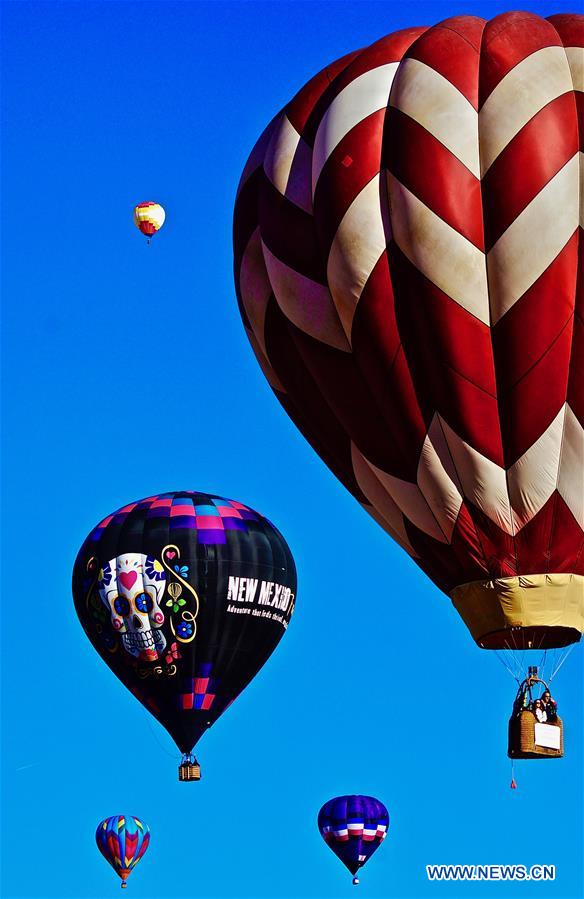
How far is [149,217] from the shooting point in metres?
28.8

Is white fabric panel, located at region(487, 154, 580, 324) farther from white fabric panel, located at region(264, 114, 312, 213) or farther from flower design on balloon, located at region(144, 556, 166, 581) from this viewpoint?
flower design on balloon, located at region(144, 556, 166, 581)

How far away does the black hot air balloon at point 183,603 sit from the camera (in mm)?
26344

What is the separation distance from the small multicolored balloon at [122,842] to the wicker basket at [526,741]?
11.5 meters

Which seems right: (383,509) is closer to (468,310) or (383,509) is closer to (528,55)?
(468,310)

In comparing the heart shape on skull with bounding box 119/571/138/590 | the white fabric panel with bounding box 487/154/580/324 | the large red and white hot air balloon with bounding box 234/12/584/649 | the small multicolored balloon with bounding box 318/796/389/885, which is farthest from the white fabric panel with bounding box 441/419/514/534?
the small multicolored balloon with bounding box 318/796/389/885

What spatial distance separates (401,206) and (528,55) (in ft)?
5.16

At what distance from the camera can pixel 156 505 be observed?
1059 inches

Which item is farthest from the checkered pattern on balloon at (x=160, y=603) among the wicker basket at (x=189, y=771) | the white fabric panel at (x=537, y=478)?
the white fabric panel at (x=537, y=478)

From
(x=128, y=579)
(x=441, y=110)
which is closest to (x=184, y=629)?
(x=128, y=579)

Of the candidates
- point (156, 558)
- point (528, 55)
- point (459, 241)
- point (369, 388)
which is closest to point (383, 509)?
point (369, 388)

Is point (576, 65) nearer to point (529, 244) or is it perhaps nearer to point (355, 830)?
point (529, 244)

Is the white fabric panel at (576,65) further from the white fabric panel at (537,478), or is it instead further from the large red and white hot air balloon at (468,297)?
the white fabric panel at (537,478)

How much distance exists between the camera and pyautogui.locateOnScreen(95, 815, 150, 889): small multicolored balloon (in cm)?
2889

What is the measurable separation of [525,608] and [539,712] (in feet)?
2.73
